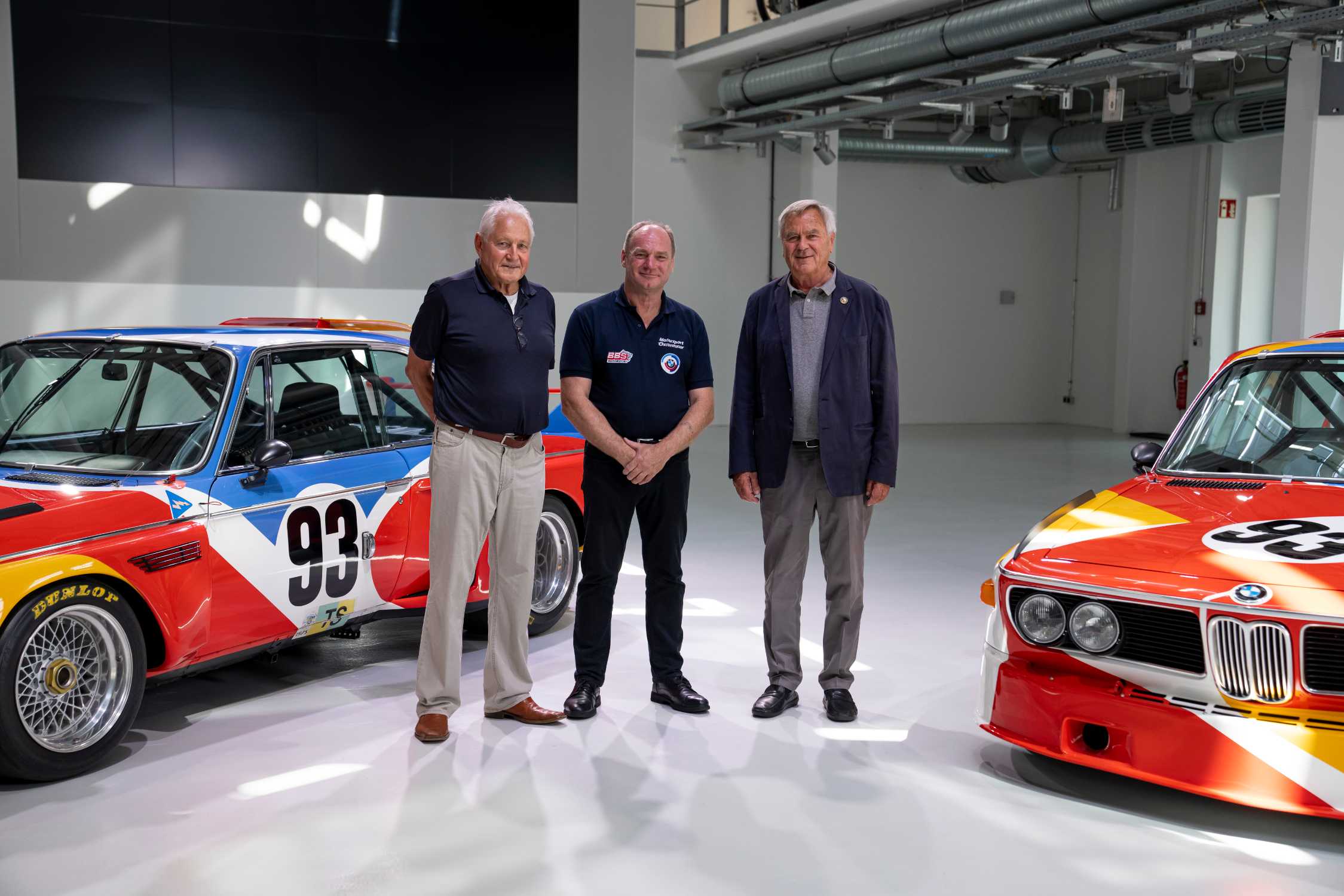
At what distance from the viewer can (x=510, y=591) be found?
430 cm

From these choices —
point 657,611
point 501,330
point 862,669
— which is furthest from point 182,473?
point 862,669

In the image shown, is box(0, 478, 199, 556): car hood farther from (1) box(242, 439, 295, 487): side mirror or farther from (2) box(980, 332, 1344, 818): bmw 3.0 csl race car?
(2) box(980, 332, 1344, 818): bmw 3.0 csl race car

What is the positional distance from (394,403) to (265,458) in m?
0.90

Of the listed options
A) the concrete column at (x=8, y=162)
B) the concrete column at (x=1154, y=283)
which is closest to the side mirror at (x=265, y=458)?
the concrete column at (x=8, y=162)

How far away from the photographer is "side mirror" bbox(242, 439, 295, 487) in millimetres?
4121

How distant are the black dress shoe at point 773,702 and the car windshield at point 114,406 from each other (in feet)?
6.88

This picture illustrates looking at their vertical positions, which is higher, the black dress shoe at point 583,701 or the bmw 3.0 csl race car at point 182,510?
the bmw 3.0 csl race car at point 182,510

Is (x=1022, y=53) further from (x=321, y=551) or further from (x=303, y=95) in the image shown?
(x=321, y=551)

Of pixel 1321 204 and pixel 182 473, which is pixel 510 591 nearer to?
pixel 182 473

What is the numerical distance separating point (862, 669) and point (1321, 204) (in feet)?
22.0

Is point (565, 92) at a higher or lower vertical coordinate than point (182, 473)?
higher

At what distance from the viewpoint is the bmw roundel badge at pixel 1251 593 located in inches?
124

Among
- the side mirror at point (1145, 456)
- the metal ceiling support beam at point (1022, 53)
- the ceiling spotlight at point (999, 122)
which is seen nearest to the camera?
the side mirror at point (1145, 456)

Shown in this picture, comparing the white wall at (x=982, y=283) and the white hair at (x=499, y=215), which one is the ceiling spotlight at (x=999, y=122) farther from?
the white hair at (x=499, y=215)
